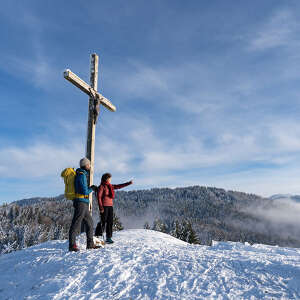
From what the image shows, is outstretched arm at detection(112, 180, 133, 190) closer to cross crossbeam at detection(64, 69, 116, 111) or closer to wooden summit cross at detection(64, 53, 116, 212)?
wooden summit cross at detection(64, 53, 116, 212)

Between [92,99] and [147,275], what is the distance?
637 cm

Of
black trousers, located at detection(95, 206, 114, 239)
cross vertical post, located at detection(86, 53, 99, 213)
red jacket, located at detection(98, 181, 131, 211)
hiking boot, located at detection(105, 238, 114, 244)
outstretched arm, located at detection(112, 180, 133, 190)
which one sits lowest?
hiking boot, located at detection(105, 238, 114, 244)

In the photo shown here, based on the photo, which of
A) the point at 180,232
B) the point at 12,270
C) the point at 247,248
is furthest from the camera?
the point at 180,232

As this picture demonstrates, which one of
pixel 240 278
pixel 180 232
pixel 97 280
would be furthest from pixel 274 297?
pixel 180 232

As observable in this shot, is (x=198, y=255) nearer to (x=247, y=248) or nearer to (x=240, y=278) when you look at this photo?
(x=240, y=278)

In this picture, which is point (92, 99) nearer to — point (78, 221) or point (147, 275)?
point (78, 221)

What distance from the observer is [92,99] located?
31.0 ft

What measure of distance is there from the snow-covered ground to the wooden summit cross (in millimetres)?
2972

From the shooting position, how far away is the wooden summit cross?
28.3 feet

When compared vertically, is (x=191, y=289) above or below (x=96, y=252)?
below

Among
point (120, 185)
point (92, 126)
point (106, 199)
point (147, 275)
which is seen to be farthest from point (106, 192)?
point (147, 275)

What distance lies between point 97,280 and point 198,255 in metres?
2.34

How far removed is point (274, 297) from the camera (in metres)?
4.35

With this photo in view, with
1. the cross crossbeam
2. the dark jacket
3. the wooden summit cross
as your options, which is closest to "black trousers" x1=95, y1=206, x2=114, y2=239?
the wooden summit cross
